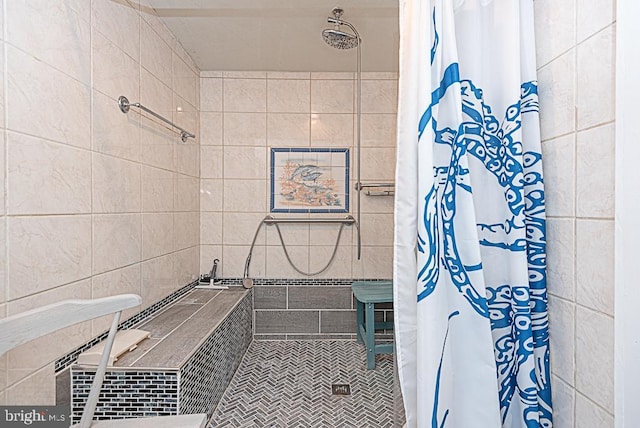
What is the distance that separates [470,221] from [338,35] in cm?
191

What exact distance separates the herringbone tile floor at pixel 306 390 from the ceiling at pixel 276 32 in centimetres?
201

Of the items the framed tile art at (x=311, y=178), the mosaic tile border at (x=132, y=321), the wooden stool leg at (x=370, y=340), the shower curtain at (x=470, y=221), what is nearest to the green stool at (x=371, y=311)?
the wooden stool leg at (x=370, y=340)

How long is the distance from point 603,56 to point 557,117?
0.19 metres

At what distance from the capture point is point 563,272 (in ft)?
3.38

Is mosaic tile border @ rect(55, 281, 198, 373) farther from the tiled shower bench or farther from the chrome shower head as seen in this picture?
the chrome shower head

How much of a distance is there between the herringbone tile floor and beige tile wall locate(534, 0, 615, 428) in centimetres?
129

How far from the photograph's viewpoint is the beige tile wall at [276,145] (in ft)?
11.4

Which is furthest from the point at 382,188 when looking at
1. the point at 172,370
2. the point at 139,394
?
the point at 139,394

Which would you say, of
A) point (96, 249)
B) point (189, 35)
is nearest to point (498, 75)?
point (96, 249)

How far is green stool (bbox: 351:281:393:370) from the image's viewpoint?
2789 mm

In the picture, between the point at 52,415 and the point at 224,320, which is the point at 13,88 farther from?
the point at 224,320

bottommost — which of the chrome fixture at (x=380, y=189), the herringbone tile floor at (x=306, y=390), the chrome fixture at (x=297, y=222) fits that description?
the herringbone tile floor at (x=306, y=390)

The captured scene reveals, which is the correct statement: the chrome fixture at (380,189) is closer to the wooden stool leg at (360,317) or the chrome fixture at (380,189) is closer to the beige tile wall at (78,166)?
the wooden stool leg at (360,317)

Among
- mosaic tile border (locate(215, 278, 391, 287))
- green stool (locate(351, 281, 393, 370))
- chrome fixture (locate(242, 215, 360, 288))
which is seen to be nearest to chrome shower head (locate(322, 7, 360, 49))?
chrome fixture (locate(242, 215, 360, 288))
